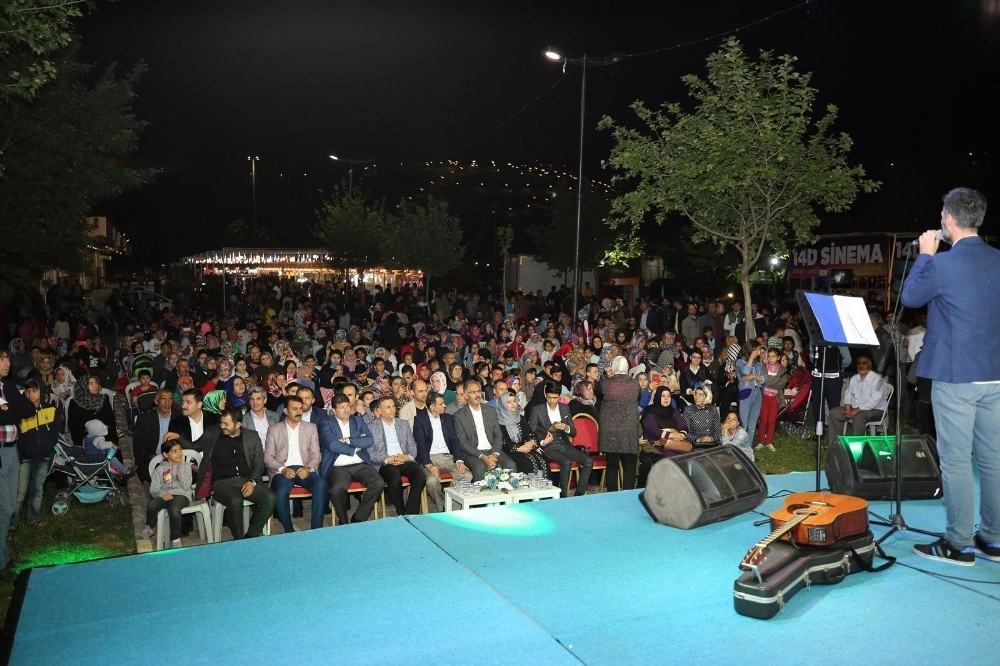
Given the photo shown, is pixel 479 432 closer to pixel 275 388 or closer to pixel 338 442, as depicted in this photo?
pixel 338 442

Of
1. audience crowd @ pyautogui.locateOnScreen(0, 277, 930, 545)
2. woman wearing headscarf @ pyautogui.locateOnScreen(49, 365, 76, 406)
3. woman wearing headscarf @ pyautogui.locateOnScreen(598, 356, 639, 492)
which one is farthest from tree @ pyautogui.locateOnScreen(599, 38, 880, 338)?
woman wearing headscarf @ pyautogui.locateOnScreen(49, 365, 76, 406)

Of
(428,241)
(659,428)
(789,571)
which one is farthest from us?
(428,241)

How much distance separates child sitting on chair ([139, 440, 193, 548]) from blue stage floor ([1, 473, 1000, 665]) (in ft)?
7.70

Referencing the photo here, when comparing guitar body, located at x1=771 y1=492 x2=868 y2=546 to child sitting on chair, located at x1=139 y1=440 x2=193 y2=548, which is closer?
guitar body, located at x1=771 y1=492 x2=868 y2=546

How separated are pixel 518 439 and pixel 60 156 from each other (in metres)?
9.39

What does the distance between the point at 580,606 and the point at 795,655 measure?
0.96m

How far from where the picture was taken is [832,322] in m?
4.78

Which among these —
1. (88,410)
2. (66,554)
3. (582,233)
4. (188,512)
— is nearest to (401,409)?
(188,512)

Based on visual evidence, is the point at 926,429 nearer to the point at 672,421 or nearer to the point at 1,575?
the point at 672,421

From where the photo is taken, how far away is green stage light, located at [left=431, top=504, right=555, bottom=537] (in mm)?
4945

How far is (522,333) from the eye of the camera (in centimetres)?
1556

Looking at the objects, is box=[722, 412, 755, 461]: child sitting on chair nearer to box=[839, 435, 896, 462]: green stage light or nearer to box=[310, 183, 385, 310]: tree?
box=[839, 435, 896, 462]: green stage light

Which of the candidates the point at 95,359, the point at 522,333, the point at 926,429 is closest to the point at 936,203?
the point at 522,333

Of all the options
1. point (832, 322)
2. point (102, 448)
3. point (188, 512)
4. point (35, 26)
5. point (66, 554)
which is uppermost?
point (35, 26)
